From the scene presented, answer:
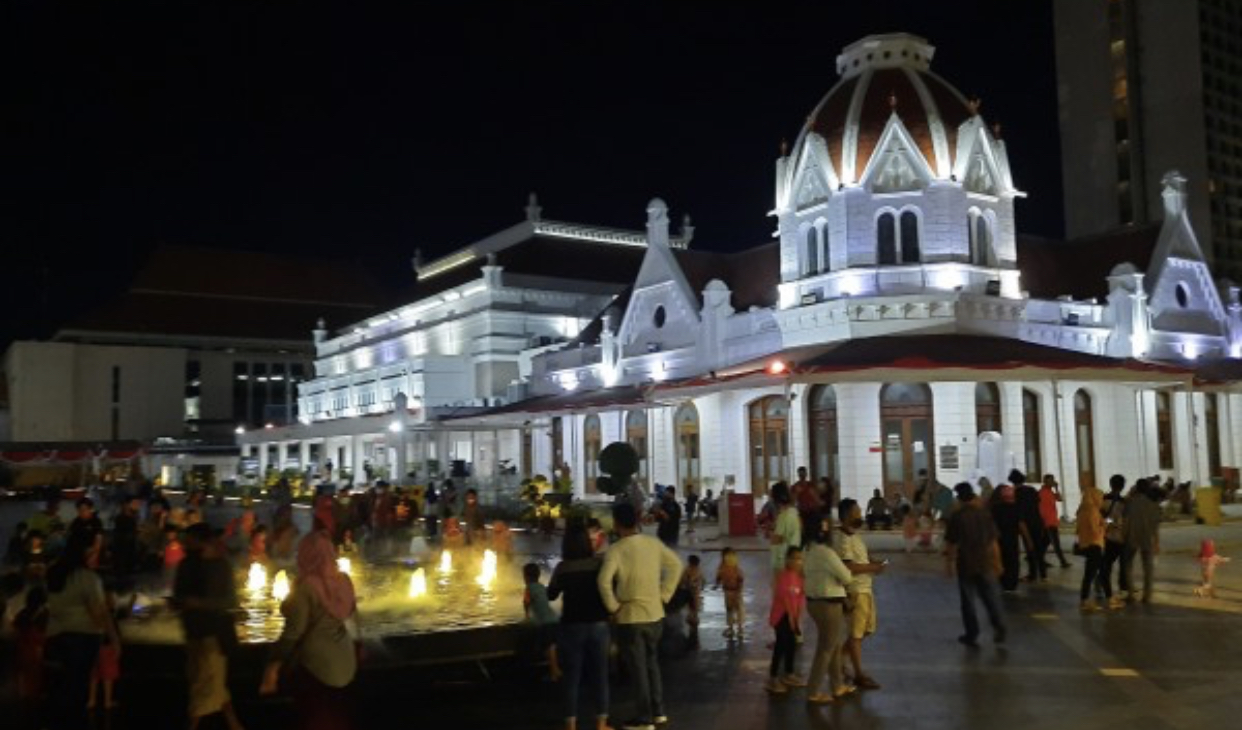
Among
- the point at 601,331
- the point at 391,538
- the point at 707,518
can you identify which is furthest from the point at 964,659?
the point at 601,331

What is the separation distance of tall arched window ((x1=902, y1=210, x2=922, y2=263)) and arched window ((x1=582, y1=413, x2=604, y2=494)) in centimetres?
1391

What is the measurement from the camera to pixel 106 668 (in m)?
9.39

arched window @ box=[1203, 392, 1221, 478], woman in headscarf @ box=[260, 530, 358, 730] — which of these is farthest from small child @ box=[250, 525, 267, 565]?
arched window @ box=[1203, 392, 1221, 478]

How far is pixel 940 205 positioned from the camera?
31.3 metres

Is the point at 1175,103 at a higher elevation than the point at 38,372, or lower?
higher

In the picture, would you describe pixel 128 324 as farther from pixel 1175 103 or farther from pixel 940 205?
pixel 1175 103

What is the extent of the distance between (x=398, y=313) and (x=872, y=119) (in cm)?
3571

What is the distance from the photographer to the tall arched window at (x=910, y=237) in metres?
31.4

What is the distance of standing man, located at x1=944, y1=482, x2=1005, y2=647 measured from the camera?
12.6 m

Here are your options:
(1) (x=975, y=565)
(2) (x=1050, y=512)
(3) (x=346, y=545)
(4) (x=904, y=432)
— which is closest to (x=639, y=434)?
(4) (x=904, y=432)

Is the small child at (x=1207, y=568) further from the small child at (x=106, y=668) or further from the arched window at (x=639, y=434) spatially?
the arched window at (x=639, y=434)

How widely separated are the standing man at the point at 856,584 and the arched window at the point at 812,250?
22.6 m

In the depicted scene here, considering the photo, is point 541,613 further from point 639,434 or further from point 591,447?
point 591,447

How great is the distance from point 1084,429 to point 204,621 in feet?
98.0
